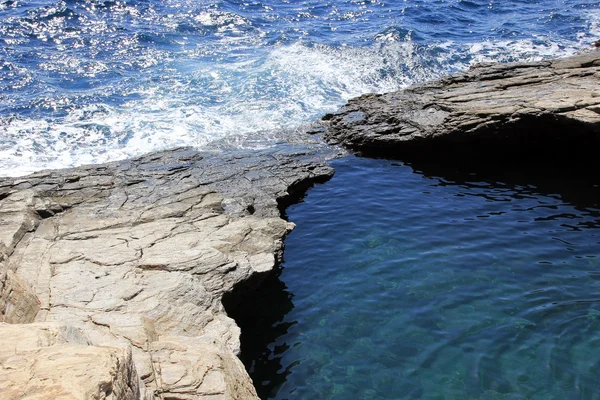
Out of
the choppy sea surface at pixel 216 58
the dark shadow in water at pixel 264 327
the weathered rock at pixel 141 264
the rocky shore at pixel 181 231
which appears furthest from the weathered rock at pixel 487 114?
the dark shadow in water at pixel 264 327

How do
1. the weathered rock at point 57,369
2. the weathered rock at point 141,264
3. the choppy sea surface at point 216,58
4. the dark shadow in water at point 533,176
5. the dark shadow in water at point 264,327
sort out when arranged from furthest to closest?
the choppy sea surface at point 216,58 → the dark shadow in water at point 533,176 → the dark shadow in water at point 264,327 → the weathered rock at point 141,264 → the weathered rock at point 57,369

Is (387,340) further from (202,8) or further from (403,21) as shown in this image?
(202,8)

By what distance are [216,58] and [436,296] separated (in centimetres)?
1608

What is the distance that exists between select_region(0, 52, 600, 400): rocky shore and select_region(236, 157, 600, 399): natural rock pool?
883mm

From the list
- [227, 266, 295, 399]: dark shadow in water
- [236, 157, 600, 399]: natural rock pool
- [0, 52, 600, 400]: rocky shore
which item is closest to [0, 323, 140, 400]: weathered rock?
[0, 52, 600, 400]: rocky shore

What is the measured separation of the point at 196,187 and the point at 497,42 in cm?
1723

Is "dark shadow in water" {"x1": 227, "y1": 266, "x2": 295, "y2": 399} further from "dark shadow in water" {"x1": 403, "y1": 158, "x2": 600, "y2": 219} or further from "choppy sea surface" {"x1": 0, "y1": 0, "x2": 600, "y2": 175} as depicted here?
"choppy sea surface" {"x1": 0, "y1": 0, "x2": 600, "y2": 175}

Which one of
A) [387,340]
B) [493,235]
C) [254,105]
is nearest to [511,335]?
[387,340]

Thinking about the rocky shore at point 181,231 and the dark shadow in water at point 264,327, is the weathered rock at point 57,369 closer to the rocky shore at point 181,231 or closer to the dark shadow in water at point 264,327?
the rocky shore at point 181,231

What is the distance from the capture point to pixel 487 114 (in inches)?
490

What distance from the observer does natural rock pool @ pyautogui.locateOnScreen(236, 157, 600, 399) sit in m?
6.86

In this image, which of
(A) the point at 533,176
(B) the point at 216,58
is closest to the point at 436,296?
(A) the point at 533,176

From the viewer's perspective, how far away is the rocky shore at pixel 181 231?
429cm

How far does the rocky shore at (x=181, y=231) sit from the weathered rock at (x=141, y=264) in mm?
20
